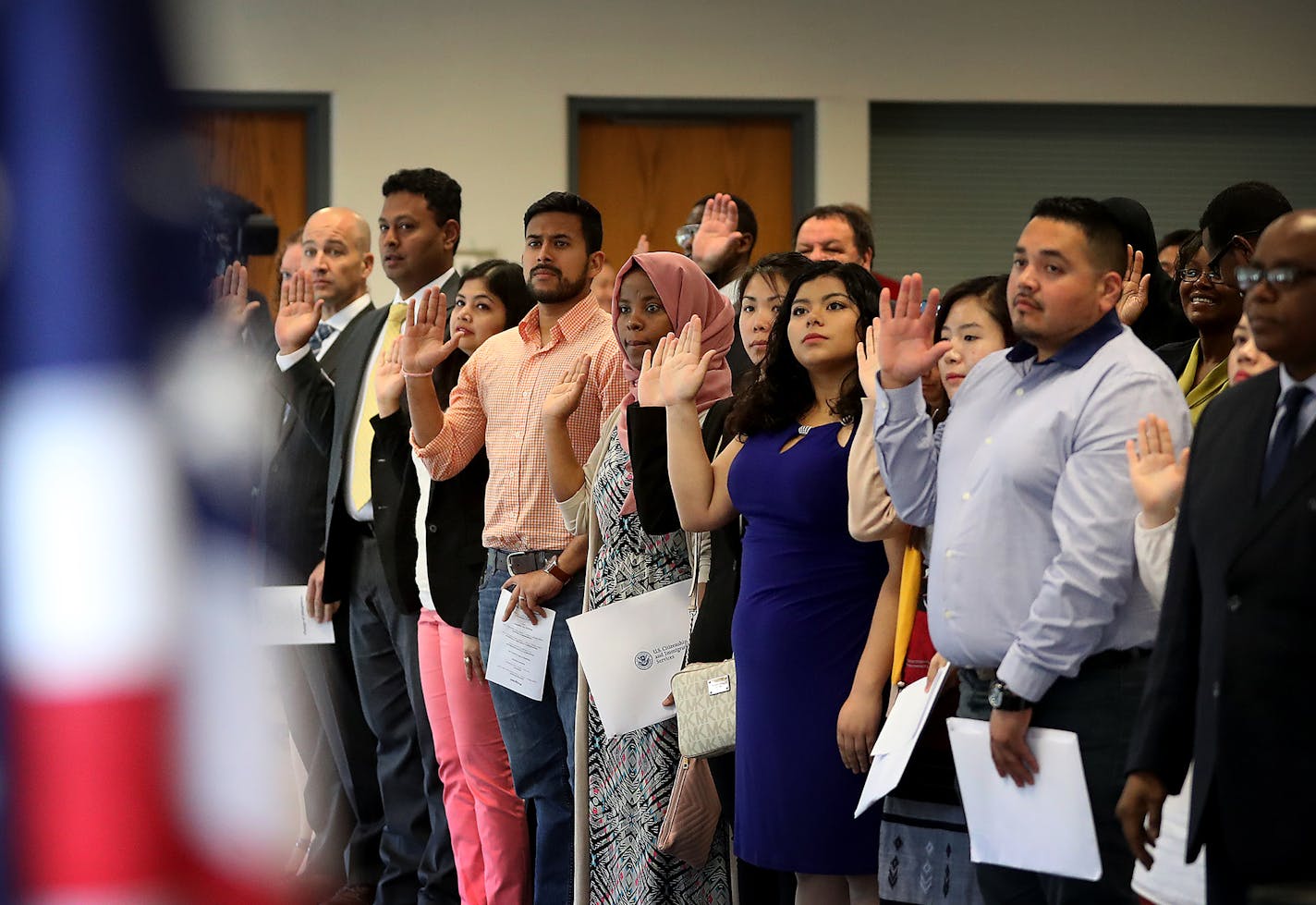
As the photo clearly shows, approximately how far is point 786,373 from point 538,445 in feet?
2.56

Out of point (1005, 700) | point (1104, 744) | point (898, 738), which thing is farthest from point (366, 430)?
point (1104, 744)

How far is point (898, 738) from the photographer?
2574mm

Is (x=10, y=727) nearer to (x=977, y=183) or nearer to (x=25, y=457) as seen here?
A: (x=25, y=457)

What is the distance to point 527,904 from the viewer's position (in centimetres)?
376

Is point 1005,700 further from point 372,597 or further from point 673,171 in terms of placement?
point 673,171

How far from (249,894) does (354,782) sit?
12.2ft

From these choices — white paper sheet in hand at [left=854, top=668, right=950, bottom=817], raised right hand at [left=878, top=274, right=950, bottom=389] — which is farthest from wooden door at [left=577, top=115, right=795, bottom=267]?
white paper sheet in hand at [left=854, top=668, right=950, bottom=817]

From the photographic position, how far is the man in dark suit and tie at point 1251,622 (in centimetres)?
184

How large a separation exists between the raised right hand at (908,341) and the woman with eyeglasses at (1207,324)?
20.3 inches

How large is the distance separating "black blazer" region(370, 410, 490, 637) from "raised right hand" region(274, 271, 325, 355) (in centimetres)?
37

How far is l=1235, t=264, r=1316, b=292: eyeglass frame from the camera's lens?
1901mm

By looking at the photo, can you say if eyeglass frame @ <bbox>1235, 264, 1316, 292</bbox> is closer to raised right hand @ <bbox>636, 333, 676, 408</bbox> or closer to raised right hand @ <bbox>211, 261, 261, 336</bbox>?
raised right hand @ <bbox>211, 261, 261, 336</bbox>

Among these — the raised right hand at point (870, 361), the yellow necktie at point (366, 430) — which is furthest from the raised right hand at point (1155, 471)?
the yellow necktie at point (366, 430)

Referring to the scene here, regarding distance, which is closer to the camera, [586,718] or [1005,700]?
[1005,700]
